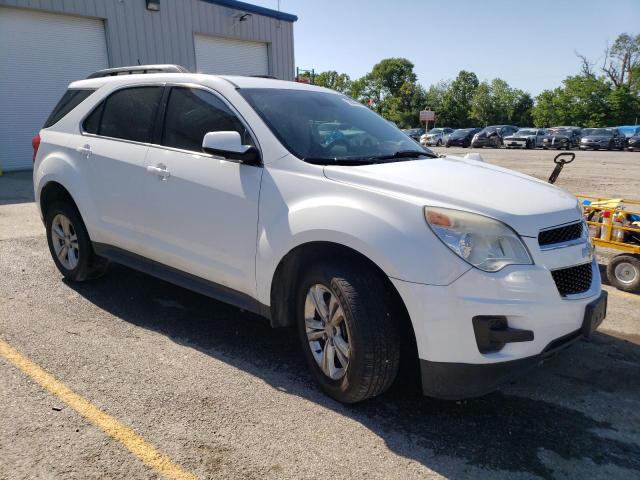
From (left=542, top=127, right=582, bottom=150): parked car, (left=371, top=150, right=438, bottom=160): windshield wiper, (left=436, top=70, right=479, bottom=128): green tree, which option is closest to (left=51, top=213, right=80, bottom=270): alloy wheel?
(left=371, top=150, right=438, bottom=160): windshield wiper

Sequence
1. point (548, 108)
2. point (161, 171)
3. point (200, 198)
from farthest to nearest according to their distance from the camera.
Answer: point (548, 108), point (161, 171), point (200, 198)

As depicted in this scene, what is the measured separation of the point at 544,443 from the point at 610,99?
6376cm

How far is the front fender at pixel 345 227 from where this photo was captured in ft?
8.44

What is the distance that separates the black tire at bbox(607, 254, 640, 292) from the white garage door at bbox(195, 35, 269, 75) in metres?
15.7

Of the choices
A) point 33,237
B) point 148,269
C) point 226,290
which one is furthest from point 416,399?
point 33,237

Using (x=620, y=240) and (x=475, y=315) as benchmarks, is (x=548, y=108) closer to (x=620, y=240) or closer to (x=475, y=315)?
(x=620, y=240)

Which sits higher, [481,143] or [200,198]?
[200,198]

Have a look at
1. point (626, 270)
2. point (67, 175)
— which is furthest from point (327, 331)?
point (626, 270)

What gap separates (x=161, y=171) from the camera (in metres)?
3.79

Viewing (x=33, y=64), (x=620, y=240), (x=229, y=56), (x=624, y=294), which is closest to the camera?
(x=624, y=294)

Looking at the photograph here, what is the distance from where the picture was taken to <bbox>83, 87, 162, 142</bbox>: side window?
4.09m

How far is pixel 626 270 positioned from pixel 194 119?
4.24 m

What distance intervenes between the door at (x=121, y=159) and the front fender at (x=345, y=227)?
1261 millimetres

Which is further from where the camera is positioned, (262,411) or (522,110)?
(522,110)
